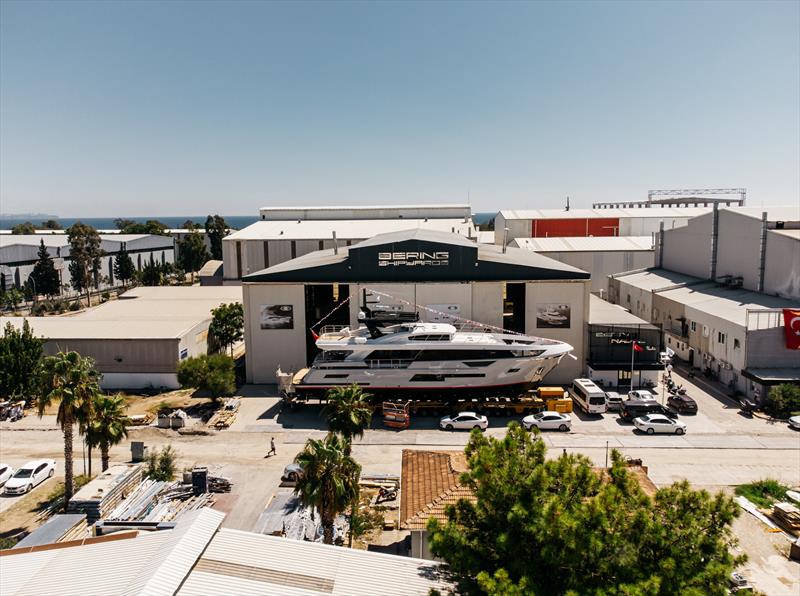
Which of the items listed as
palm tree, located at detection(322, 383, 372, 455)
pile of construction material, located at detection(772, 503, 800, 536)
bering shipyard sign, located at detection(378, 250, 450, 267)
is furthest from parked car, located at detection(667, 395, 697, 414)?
palm tree, located at detection(322, 383, 372, 455)

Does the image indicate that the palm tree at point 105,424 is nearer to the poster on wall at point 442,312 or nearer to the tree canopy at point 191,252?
the poster on wall at point 442,312

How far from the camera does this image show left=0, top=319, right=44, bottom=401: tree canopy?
3388 cm

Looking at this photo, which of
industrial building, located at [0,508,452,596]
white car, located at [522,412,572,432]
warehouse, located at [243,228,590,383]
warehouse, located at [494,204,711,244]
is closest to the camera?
industrial building, located at [0,508,452,596]

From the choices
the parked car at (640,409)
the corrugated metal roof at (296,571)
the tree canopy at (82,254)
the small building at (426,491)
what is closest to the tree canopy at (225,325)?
the small building at (426,491)

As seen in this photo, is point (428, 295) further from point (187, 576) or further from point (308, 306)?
point (187, 576)

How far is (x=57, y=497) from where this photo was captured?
943 inches

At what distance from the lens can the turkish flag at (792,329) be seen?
33.5 metres

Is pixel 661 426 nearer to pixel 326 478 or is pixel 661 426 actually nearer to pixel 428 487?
pixel 428 487

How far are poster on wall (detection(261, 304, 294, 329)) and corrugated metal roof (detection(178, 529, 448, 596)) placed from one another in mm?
22976

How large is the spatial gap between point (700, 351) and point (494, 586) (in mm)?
35975

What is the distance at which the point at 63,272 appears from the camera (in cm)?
8119

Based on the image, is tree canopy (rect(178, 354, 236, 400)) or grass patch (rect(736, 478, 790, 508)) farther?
tree canopy (rect(178, 354, 236, 400))

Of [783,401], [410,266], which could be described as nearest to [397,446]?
[410,266]

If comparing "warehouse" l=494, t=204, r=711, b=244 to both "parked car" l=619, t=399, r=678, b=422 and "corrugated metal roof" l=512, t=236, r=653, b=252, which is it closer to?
"corrugated metal roof" l=512, t=236, r=653, b=252
